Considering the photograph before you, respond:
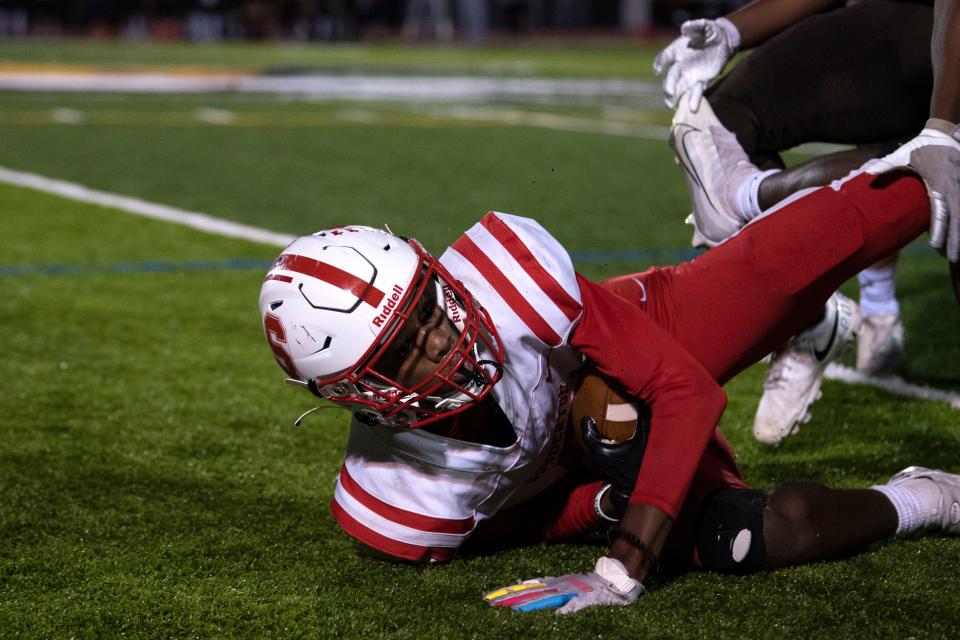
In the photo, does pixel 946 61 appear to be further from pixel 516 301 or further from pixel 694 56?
pixel 516 301

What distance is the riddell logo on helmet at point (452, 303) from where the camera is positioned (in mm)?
2129

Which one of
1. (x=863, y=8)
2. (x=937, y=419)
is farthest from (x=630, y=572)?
(x=863, y=8)

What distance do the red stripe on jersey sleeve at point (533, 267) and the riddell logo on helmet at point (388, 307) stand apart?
9.5 inches

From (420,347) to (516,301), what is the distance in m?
0.18

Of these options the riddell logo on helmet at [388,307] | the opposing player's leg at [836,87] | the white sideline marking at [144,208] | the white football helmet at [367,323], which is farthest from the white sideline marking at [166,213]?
the riddell logo on helmet at [388,307]

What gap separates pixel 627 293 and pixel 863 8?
118cm

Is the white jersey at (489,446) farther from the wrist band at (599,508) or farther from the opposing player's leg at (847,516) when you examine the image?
the opposing player's leg at (847,516)

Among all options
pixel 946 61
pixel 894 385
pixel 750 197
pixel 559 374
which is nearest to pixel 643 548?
pixel 559 374

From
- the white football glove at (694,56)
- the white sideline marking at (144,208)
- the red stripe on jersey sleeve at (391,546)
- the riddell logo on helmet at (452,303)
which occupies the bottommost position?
the white sideline marking at (144,208)

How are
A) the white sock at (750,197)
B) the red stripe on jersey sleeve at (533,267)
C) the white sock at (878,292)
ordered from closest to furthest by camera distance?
the red stripe on jersey sleeve at (533,267), the white sock at (750,197), the white sock at (878,292)

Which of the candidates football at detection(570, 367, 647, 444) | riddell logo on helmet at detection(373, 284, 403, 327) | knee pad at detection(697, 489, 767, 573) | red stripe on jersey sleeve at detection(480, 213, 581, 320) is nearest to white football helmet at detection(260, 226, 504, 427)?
riddell logo on helmet at detection(373, 284, 403, 327)

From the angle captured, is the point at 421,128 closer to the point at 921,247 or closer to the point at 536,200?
the point at 536,200

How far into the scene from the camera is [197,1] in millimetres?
32750

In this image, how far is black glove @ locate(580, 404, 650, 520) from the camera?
7.09 ft
